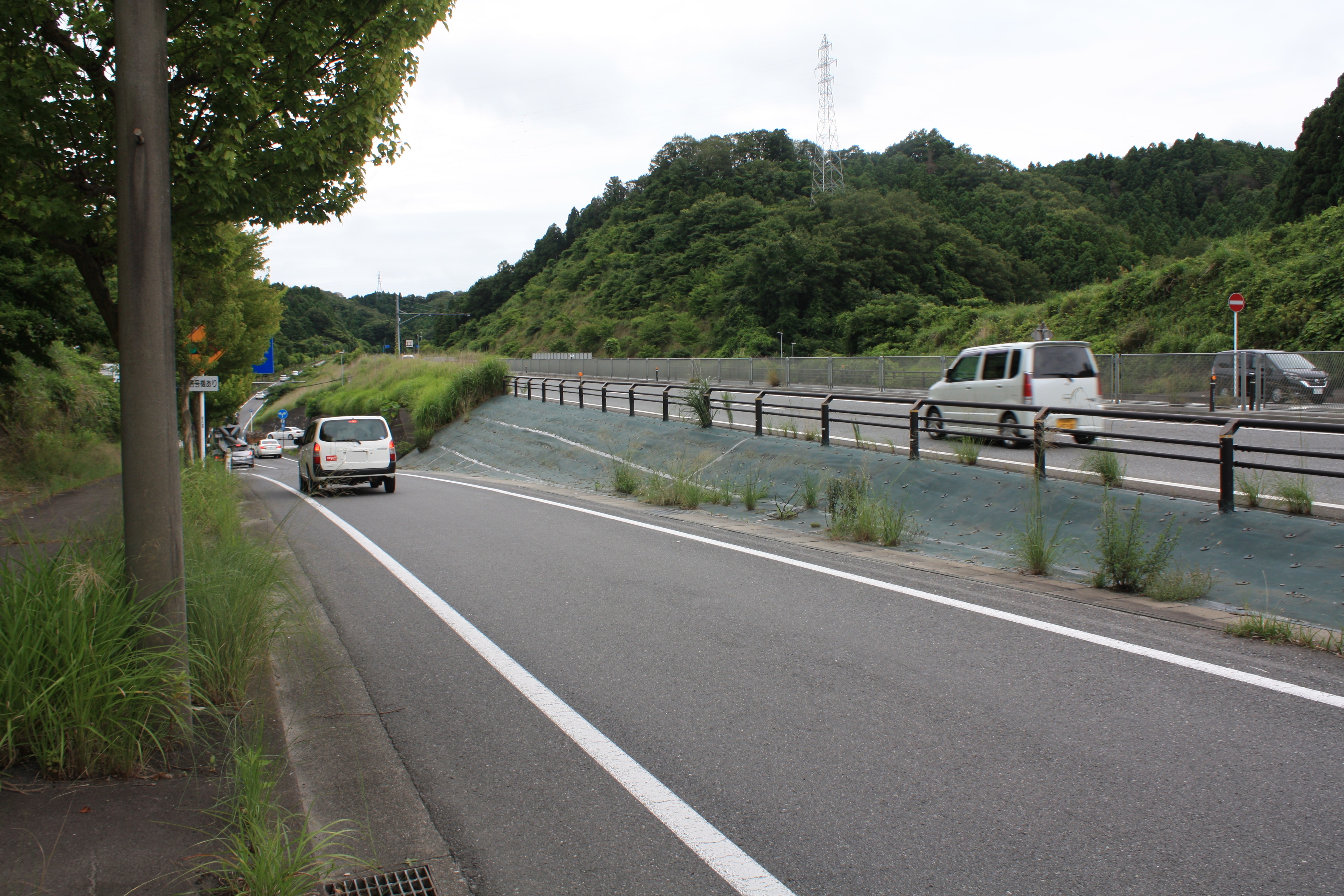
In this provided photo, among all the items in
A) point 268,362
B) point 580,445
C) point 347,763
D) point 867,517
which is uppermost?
point 268,362

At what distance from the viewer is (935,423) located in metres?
17.7

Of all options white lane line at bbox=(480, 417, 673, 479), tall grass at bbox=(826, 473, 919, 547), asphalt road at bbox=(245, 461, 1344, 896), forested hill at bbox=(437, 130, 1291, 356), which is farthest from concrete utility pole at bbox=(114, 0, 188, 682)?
forested hill at bbox=(437, 130, 1291, 356)

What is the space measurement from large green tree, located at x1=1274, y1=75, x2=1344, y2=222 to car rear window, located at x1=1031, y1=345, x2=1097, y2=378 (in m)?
35.7

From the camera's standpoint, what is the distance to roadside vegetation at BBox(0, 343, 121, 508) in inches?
784

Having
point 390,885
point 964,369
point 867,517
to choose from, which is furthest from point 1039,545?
point 964,369

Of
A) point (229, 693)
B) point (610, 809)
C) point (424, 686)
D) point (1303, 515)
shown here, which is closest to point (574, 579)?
point (424, 686)

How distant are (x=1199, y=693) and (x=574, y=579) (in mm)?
5266

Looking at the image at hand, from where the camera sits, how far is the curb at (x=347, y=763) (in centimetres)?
342

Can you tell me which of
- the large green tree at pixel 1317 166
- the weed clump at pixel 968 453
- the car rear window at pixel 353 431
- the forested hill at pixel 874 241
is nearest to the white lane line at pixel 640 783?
the weed clump at pixel 968 453

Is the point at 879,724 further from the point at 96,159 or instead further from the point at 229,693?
the point at 96,159

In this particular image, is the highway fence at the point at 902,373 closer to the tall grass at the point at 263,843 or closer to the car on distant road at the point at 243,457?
the tall grass at the point at 263,843

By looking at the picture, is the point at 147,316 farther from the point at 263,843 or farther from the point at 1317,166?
the point at 1317,166

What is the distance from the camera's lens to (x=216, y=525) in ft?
33.2

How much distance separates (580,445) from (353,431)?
705 centimetres
